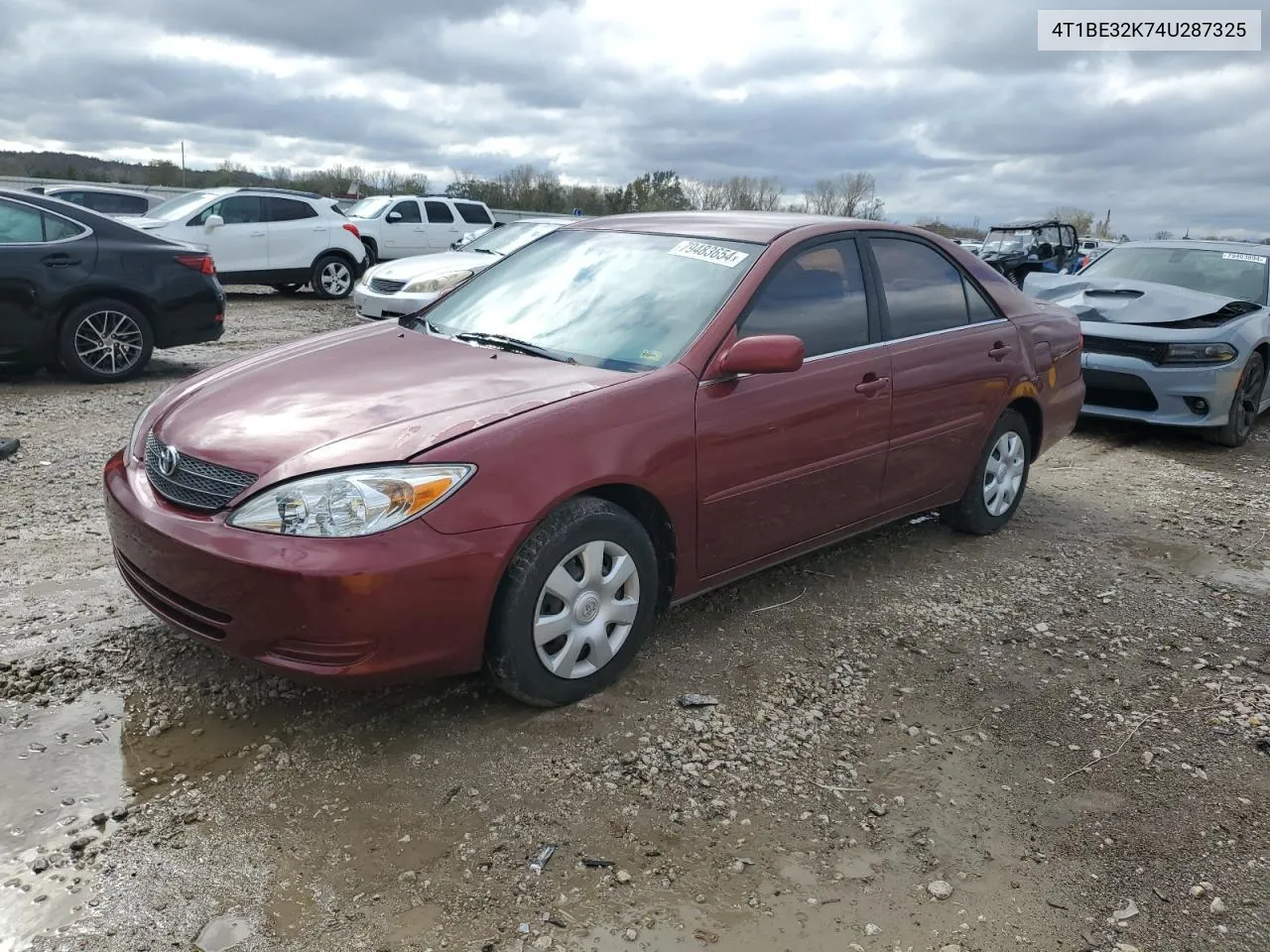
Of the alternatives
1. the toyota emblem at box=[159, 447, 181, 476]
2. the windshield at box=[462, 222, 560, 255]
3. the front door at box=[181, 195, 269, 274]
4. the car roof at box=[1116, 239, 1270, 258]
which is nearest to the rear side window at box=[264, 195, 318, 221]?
the front door at box=[181, 195, 269, 274]

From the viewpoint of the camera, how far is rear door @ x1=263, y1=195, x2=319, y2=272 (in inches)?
591

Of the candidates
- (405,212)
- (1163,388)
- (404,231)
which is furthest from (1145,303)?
(405,212)

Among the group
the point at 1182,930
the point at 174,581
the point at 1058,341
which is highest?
the point at 1058,341

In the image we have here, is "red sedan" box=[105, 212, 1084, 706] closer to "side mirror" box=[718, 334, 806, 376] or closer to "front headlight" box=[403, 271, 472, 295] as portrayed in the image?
"side mirror" box=[718, 334, 806, 376]

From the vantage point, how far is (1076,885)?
2.62m

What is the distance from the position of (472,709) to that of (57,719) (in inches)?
49.3

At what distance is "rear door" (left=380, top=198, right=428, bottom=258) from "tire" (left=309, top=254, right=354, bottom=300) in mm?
2204

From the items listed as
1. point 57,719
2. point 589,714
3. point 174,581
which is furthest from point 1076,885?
point 57,719

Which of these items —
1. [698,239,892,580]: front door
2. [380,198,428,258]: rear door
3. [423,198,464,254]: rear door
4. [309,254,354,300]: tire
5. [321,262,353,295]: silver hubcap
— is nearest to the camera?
[698,239,892,580]: front door

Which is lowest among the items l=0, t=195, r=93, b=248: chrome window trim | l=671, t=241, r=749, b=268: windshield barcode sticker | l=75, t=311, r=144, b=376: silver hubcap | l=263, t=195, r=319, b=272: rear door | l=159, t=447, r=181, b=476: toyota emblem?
l=159, t=447, r=181, b=476: toyota emblem

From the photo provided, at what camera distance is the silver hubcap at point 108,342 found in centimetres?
781

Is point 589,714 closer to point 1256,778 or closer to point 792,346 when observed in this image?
point 792,346

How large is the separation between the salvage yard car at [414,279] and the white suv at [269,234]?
4251mm

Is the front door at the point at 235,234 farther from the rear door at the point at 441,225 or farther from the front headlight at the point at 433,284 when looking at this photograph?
the front headlight at the point at 433,284
